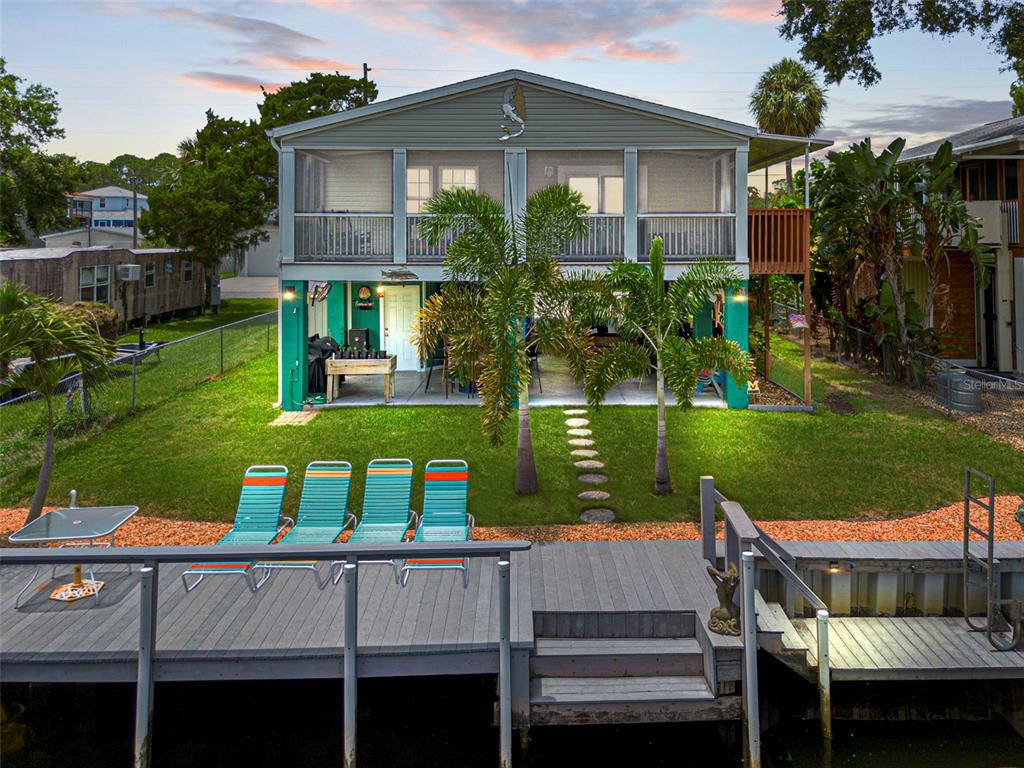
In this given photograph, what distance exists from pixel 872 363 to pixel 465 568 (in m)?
16.1

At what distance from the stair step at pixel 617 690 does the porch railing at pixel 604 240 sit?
1157 centimetres

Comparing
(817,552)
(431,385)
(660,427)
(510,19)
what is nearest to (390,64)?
(510,19)

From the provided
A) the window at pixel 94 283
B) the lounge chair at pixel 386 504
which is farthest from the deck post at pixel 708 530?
the window at pixel 94 283

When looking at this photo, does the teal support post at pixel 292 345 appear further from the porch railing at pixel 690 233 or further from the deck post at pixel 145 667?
the deck post at pixel 145 667

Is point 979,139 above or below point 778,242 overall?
above

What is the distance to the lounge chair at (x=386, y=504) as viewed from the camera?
33.4 feet

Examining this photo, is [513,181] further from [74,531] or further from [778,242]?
[74,531]

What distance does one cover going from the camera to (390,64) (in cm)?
5303

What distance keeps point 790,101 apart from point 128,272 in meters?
27.3

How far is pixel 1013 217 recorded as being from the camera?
2166 cm

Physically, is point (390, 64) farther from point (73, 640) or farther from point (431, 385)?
point (73, 640)

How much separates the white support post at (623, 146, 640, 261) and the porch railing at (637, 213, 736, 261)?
0.57 ft

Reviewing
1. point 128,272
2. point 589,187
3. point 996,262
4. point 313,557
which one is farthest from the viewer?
point 128,272

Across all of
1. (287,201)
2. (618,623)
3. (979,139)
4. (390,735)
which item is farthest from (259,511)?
(979,139)
